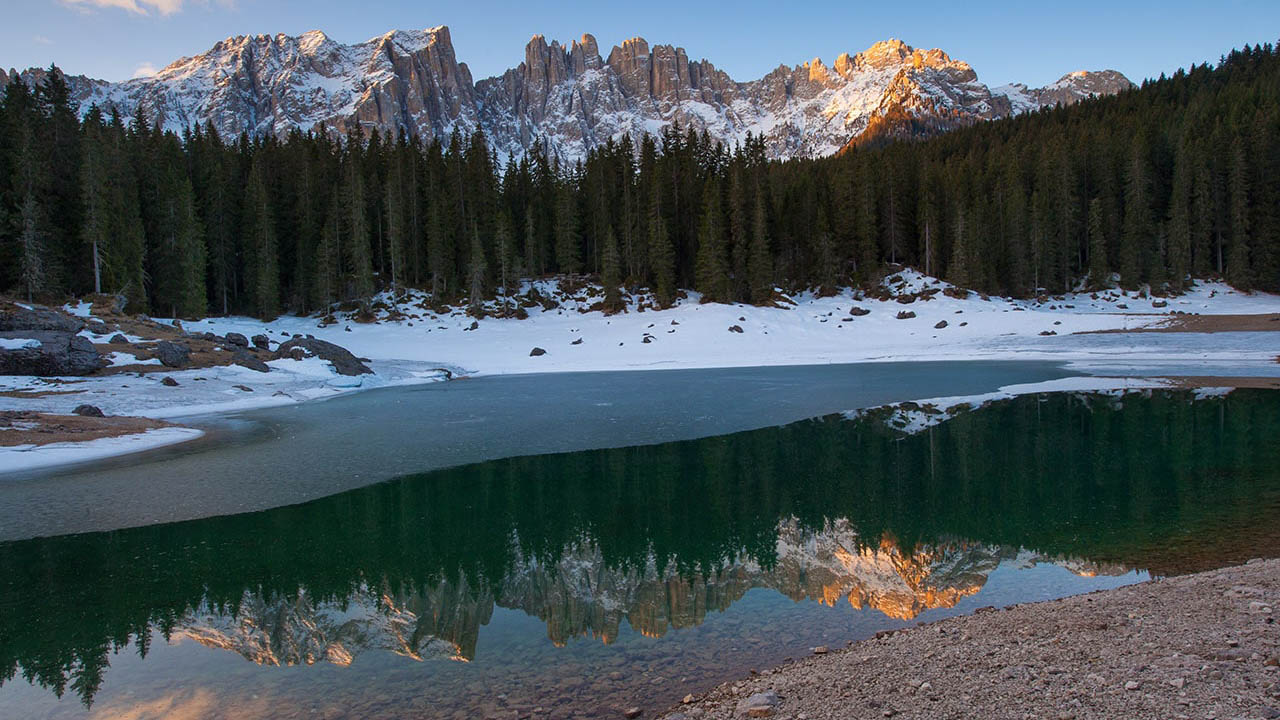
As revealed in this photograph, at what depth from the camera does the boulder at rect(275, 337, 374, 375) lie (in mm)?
36812

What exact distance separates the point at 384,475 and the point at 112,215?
4777 centimetres

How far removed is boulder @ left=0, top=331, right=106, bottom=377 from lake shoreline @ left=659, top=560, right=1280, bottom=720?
32057mm

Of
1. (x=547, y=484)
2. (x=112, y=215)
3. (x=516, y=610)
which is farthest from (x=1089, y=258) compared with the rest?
(x=112, y=215)

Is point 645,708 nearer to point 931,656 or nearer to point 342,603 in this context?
point 931,656

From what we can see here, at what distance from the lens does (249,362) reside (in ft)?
109

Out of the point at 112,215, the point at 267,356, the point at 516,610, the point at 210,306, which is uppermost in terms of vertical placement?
the point at 112,215

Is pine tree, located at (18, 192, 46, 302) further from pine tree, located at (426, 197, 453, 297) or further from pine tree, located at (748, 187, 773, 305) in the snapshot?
pine tree, located at (748, 187, 773, 305)

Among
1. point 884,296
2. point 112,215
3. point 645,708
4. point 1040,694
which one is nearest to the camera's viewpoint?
point 1040,694

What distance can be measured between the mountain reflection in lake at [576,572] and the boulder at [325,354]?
25152mm

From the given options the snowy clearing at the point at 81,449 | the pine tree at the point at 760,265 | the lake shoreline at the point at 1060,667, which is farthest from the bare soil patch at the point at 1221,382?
the snowy clearing at the point at 81,449

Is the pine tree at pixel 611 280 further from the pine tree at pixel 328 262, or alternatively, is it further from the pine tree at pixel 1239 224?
the pine tree at pixel 1239 224

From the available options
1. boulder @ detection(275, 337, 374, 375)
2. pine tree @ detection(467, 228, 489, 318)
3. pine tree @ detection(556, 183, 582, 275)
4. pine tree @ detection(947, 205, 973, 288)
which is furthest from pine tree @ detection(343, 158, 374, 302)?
pine tree @ detection(947, 205, 973, 288)

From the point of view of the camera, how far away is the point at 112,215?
156 feet

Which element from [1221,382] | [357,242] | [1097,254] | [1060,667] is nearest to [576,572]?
[1060,667]
